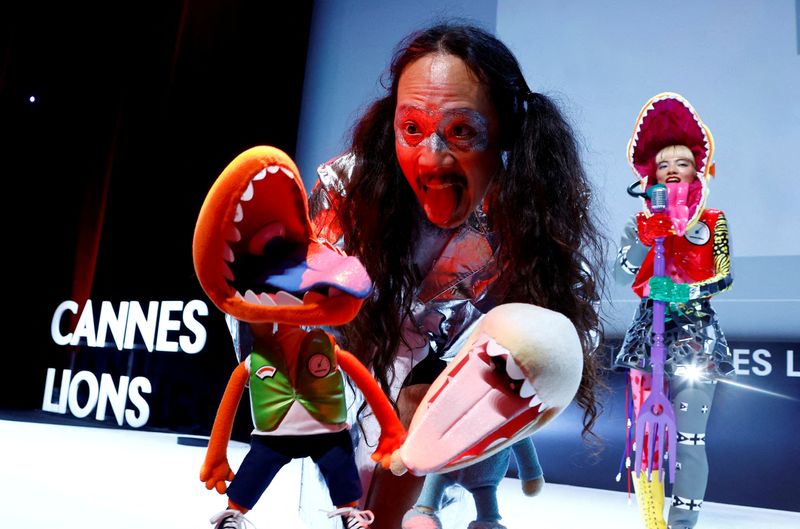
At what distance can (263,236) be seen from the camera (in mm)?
812

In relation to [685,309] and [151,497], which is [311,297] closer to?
[151,497]

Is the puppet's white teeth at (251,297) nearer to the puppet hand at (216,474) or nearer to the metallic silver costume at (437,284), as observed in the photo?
the puppet hand at (216,474)

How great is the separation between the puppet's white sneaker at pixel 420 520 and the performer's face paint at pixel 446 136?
45 centimetres

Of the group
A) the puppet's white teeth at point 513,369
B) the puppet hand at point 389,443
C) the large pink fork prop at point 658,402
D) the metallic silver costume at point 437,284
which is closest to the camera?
the puppet's white teeth at point 513,369

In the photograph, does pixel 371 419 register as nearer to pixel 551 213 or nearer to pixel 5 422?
pixel 551 213

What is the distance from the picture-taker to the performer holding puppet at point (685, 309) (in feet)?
6.59

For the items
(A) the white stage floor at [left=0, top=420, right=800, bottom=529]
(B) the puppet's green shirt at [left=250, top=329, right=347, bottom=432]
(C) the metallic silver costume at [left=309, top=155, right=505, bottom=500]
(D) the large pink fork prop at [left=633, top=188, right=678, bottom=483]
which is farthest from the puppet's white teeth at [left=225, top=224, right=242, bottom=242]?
(D) the large pink fork prop at [left=633, top=188, right=678, bottom=483]

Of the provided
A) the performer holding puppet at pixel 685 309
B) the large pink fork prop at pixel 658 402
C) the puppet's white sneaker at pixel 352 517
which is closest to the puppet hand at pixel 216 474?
the puppet's white sneaker at pixel 352 517

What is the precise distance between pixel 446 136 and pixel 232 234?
1.25 ft

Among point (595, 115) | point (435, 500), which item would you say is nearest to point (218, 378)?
point (595, 115)

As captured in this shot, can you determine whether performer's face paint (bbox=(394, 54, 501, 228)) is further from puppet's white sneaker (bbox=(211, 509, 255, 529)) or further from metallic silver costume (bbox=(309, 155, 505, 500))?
puppet's white sneaker (bbox=(211, 509, 255, 529))

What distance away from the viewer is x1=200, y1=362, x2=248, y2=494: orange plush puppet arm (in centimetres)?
85

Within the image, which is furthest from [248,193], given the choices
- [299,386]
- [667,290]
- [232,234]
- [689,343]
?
[689,343]

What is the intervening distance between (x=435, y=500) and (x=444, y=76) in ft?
2.22
